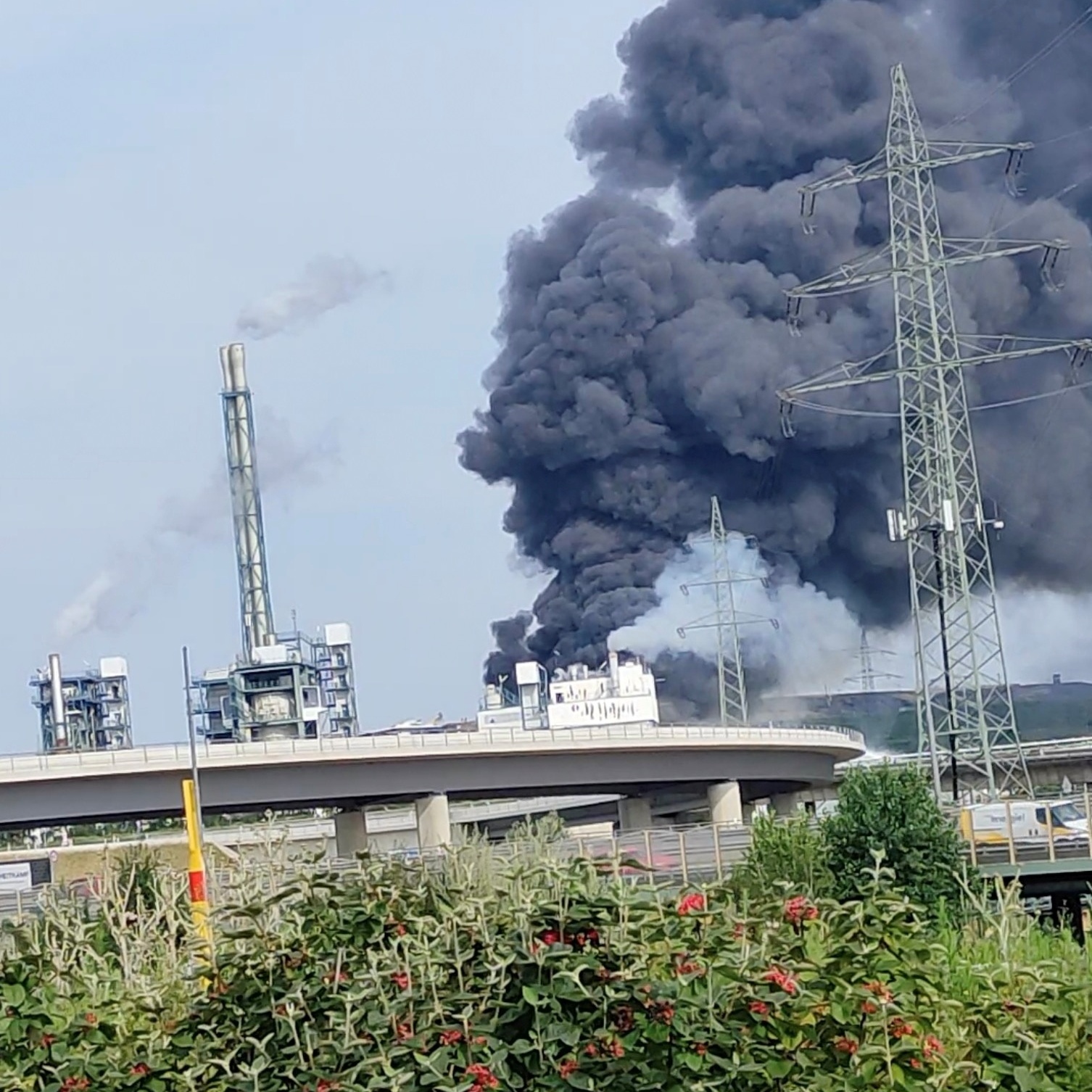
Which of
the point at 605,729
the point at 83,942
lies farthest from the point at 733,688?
the point at 83,942

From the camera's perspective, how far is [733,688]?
10025 cm

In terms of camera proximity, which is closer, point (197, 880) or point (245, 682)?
point (197, 880)

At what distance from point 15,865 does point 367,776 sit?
21.2 metres

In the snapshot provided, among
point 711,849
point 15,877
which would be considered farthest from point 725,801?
point 711,849

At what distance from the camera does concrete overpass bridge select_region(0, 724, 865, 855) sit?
170 feet

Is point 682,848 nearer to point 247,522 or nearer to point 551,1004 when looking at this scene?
point 551,1004

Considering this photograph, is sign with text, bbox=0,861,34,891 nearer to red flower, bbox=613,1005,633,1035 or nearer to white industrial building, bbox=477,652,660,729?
white industrial building, bbox=477,652,660,729

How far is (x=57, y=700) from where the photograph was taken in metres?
102

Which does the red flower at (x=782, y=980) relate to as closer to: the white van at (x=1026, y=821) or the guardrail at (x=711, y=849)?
the guardrail at (x=711, y=849)

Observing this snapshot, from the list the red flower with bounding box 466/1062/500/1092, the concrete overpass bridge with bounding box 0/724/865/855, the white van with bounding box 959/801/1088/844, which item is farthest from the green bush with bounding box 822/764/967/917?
the red flower with bounding box 466/1062/500/1092

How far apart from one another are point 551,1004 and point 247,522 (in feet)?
291

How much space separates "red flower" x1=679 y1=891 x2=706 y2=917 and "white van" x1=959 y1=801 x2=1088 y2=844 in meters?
30.9

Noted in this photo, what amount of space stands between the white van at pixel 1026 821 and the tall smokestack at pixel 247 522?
5766 centimetres

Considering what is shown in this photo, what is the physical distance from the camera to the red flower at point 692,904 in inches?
309
